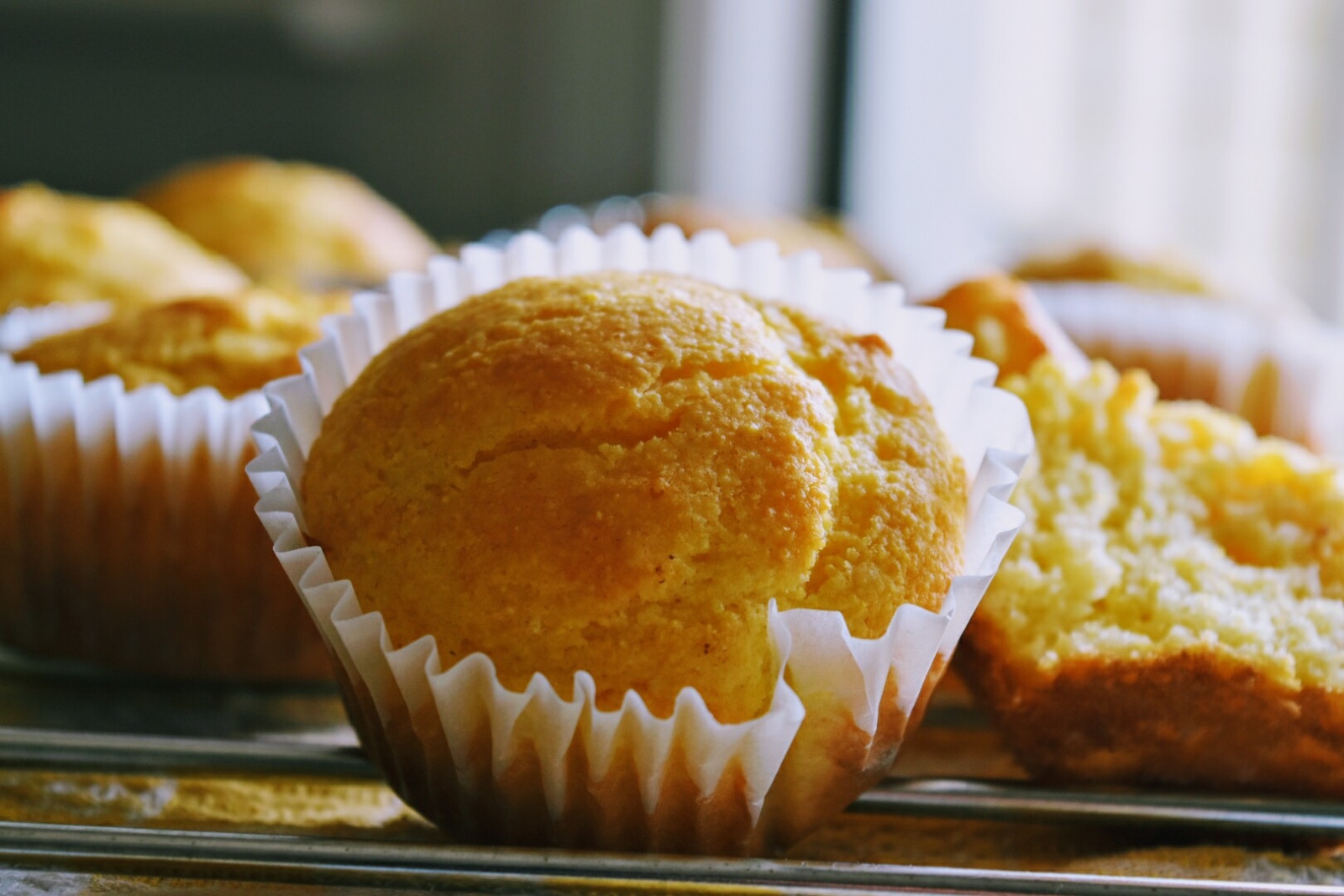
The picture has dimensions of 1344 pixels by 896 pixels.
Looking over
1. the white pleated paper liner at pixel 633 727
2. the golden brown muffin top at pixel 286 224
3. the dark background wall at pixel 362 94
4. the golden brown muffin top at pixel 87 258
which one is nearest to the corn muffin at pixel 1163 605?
the white pleated paper liner at pixel 633 727

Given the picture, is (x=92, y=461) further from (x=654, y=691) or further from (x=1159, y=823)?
(x=1159, y=823)

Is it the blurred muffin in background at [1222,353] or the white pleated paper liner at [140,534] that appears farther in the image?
the blurred muffin in background at [1222,353]

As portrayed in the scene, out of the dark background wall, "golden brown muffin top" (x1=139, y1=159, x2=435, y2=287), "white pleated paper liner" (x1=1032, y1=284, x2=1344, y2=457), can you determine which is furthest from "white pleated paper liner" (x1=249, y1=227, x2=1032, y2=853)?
the dark background wall

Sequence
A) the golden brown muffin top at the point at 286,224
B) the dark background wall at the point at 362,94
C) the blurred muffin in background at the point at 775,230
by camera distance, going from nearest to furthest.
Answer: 1. the golden brown muffin top at the point at 286,224
2. the blurred muffin in background at the point at 775,230
3. the dark background wall at the point at 362,94

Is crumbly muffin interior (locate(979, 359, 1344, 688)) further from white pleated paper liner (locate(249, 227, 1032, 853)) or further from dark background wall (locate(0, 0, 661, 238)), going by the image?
dark background wall (locate(0, 0, 661, 238))

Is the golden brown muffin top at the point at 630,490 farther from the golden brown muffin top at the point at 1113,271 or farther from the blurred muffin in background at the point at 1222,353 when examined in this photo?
the golden brown muffin top at the point at 1113,271

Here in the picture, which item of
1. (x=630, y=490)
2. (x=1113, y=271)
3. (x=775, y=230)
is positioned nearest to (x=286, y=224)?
(x=775, y=230)
